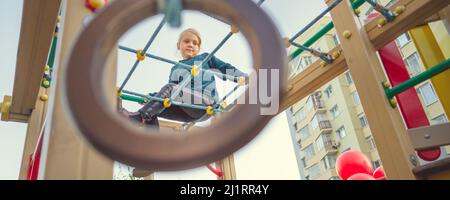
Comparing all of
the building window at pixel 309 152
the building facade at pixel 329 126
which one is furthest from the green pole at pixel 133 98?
the building window at pixel 309 152

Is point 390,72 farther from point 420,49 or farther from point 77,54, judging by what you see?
point 77,54

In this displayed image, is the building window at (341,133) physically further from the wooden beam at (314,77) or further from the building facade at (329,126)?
the wooden beam at (314,77)

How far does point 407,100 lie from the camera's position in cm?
160

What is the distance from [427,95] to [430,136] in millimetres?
10074

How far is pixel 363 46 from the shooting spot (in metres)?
1.45

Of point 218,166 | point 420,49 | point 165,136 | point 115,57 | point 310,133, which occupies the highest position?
point 310,133

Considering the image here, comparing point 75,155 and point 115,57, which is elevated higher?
point 115,57

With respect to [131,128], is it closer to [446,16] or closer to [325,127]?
[446,16]

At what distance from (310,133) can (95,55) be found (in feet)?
54.9

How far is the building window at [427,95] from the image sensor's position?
972 centimetres

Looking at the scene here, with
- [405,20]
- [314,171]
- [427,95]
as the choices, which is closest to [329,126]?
[314,171]

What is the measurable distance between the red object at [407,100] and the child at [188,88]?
2.48 ft
